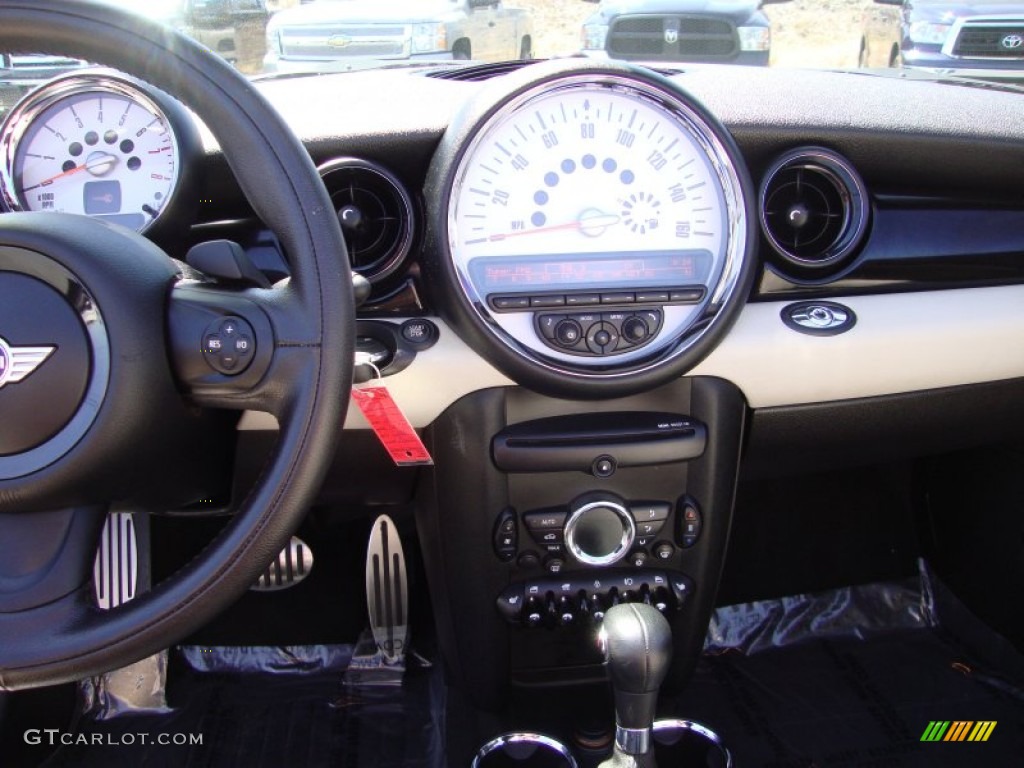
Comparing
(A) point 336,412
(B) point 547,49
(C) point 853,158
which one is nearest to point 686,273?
(C) point 853,158

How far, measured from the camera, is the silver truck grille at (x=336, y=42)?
5.34m

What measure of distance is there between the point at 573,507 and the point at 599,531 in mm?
59

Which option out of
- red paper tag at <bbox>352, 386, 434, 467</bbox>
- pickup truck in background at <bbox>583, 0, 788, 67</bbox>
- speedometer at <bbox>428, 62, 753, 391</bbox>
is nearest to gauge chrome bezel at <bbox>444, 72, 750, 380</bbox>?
speedometer at <bbox>428, 62, 753, 391</bbox>

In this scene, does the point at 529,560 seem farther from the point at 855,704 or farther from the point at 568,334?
the point at 855,704

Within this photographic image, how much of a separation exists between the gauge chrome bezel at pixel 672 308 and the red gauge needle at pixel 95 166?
1.83 ft

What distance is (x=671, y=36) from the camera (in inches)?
238

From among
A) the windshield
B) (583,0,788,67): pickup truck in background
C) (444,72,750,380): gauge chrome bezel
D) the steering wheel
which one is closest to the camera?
the steering wheel

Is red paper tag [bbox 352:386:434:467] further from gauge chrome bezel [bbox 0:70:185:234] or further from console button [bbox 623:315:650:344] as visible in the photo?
gauge chrome bezel [bbox 0:70:185:234]

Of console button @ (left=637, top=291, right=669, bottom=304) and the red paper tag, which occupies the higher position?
console button @ (left=637, top=291, right=669, bottom=304)

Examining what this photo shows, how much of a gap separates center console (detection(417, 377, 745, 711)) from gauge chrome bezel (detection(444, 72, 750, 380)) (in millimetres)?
104

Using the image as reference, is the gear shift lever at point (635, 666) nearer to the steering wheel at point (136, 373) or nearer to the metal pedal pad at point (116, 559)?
the steering wheel at point (136, 373)

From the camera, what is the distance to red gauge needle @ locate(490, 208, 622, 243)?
1.51 metres

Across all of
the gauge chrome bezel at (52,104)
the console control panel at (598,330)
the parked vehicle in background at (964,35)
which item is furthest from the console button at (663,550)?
the parked vehicle in background at (964,35)

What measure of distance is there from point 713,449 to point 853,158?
55 centimetres
